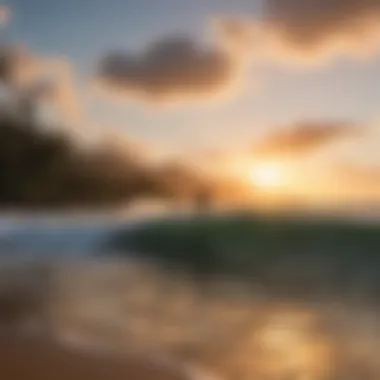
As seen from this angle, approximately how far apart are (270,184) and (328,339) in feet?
0.99

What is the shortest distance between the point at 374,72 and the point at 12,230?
0.76 m

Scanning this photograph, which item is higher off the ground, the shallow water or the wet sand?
the shallow water

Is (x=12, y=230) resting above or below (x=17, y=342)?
above

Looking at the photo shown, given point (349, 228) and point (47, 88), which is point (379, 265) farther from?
point (47, 88)

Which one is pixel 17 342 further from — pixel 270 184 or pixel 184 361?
pixel 270 184

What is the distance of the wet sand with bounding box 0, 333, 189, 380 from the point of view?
1.17 metres

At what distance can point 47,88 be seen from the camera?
4.36 feet

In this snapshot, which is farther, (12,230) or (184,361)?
(12,230)

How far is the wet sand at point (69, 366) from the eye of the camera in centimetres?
117

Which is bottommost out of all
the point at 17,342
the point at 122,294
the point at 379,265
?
the point at 17,342

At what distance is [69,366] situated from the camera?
3.91 feet

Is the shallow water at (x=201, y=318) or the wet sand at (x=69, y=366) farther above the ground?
the shallow water at (x=201, y=318)

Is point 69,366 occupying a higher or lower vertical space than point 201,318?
lower


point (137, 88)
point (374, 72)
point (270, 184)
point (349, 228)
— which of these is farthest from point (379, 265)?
point (137, 88)
